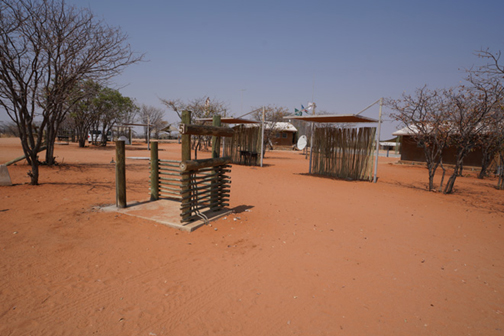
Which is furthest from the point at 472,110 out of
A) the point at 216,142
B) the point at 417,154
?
the point at 417,154

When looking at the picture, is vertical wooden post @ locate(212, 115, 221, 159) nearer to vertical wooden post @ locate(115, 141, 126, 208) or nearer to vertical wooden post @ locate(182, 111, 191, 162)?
vertical wooden post @ locate(182, 111, 191, 162)

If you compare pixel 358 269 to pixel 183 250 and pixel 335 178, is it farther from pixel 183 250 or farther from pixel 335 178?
pixel 335 178

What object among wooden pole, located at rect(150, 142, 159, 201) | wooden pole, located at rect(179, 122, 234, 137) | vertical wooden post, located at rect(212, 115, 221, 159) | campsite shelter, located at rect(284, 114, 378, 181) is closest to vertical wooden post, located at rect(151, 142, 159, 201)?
wooden pole, located at rect(150, 142, 159, 201)

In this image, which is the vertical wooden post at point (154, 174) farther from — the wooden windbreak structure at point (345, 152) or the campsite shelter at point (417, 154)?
the campsite shelter at point (417, 154)

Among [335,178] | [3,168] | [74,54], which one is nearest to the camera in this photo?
[3,168]

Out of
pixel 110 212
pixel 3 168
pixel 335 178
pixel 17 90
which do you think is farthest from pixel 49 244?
pixel 335 178

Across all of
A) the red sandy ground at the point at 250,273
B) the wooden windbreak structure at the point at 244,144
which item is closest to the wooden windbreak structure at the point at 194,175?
the red sandy ground at the point at 250,273

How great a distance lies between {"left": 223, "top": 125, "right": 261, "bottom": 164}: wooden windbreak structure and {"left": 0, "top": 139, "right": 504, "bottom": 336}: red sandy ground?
9756 millimetres

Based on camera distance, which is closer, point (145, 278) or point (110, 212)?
point (145, 278)

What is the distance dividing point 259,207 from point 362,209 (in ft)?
8.31

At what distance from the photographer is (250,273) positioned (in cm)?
344

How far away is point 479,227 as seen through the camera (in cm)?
567

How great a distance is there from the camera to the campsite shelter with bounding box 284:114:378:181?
37.5 ft

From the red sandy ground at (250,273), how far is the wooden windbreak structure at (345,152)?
17.7 feet
